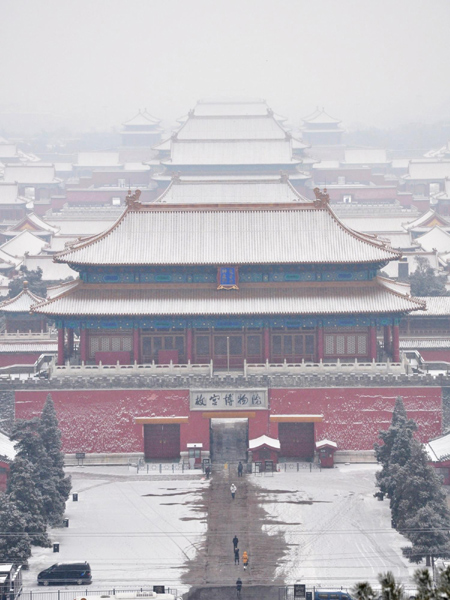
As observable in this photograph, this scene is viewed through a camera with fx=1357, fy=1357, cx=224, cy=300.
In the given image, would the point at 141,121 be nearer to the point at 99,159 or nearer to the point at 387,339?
the point at 99,159

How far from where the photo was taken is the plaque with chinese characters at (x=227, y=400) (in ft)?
174

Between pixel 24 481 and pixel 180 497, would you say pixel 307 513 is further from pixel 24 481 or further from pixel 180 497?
pixel 24 481

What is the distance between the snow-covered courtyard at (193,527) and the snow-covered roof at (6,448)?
8.45 feet

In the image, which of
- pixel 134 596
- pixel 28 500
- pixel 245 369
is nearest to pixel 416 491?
pixel 134 596

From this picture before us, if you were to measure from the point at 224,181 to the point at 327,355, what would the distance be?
104ft

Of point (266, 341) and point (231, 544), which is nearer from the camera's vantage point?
point (231, 544)

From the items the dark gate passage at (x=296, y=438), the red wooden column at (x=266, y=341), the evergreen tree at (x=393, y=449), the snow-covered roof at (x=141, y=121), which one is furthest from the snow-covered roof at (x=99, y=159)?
the evergreen tree at (x=393, y=449)

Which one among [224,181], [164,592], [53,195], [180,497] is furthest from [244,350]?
[53,195]

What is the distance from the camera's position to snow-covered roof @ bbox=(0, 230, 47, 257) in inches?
3698

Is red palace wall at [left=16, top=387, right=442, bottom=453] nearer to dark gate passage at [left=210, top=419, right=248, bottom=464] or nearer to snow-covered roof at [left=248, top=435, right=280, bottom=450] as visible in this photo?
snow-covered roof at [left=248, top=435, right=280, bottom=450]

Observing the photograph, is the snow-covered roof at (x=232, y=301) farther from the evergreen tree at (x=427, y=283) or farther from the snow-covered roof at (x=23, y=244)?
the snow-covered roof at (x=23, y=244)

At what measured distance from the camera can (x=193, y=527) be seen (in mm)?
44656

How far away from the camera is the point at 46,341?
64.7 metres

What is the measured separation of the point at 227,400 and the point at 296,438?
122 inches
